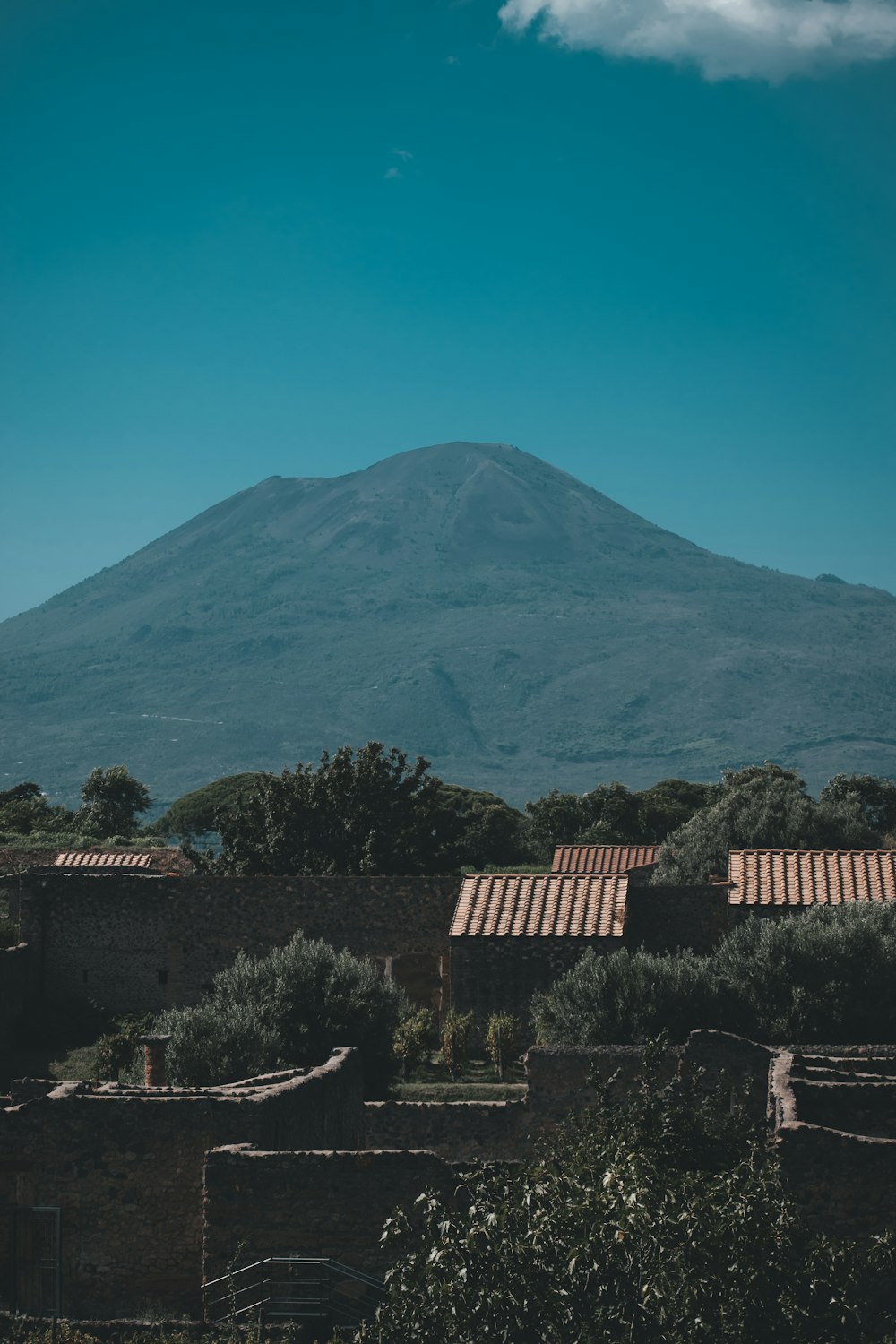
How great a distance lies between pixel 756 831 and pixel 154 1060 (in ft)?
80.6

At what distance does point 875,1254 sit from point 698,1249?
182 centimetres

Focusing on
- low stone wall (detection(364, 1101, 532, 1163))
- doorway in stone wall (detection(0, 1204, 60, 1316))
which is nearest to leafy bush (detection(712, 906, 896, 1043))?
low stone wall (detection(364, 1101, 532, 1163))

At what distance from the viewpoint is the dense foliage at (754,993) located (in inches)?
919

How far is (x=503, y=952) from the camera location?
2727 cm

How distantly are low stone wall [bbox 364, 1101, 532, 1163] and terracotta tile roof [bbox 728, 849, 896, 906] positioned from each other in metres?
9.09

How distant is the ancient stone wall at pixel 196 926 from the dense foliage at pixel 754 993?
230 inches

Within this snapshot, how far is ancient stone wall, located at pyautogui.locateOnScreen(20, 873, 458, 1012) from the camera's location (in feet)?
99.2

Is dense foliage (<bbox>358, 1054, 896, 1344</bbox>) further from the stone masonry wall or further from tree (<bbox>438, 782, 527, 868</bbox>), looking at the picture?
tree (<bbox>438, 782, 527, 868</bbox>)

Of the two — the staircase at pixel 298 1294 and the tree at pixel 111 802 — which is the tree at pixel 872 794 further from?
the staircase at pixel 298 1294

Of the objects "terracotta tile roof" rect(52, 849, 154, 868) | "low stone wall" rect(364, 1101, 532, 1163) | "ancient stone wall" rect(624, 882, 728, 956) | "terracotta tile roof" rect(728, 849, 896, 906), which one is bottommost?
"low stone wall" rect(364, 1101, 532, 1163)

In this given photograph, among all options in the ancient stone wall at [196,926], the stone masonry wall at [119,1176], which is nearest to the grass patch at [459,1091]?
the ancient stone wall at [196,926]

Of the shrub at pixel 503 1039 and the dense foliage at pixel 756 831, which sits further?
the dense foliage at pixel 756 831

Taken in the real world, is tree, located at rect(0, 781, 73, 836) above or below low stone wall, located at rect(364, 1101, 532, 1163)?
above

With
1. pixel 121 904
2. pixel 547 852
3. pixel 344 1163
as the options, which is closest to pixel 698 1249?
pixel 344 1163
